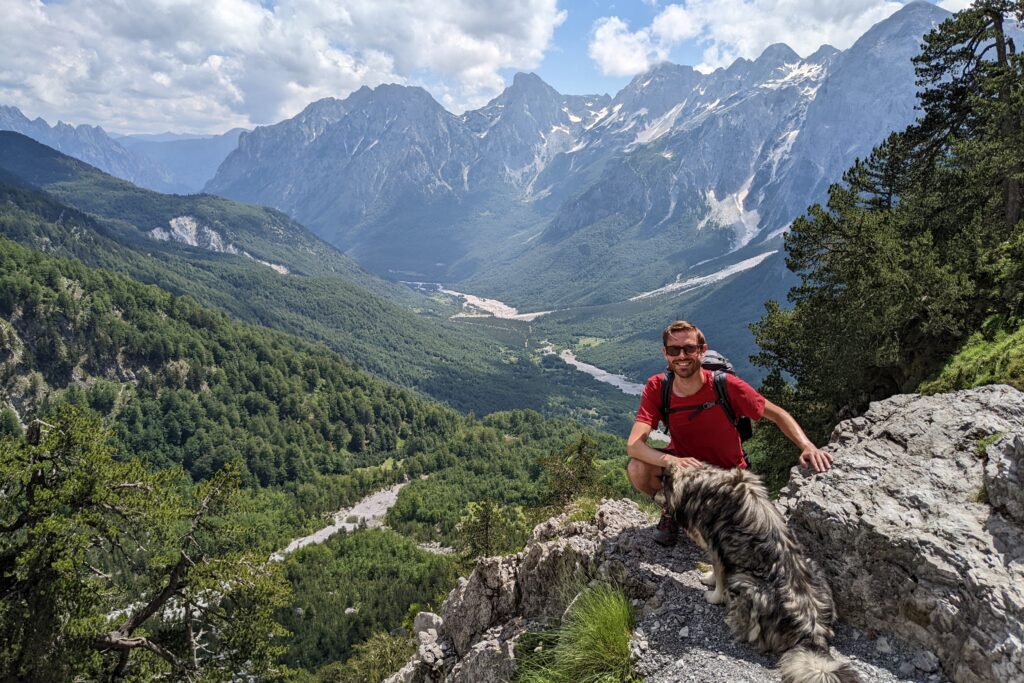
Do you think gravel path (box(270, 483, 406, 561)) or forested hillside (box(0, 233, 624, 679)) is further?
gravel path (box(270, 483, 406, 561))

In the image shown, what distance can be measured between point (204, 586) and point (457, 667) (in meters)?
12.4

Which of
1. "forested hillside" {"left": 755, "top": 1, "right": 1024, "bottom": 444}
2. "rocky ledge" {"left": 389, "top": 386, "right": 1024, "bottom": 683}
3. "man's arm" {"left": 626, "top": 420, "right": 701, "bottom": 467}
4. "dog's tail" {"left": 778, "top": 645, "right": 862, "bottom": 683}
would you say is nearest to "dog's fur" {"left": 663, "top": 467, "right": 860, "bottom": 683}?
"dog's tail" {"left": 778, "top": 645, "right": 862, "bottom": 683}

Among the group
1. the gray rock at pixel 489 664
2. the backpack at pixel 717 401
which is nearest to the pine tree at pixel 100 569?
the gray rock at pixel 489 664

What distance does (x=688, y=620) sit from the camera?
23.1 ft

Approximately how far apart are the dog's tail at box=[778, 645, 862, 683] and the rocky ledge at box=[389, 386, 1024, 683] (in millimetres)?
310

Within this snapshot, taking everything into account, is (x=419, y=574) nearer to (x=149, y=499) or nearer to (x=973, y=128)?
(x=149, y=499)

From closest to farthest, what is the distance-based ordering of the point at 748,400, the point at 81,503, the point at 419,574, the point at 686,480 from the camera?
the point at 686,480 → the point at 748,400 → the point at 81,503 → the point at 419,574

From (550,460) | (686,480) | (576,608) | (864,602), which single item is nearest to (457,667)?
(576,608)

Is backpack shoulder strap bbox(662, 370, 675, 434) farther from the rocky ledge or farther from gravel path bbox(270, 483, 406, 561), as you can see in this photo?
gravel path bbox(270, 483, 406, 561)

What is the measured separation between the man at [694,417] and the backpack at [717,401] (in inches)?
1.2

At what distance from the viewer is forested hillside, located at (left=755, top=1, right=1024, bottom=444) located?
19141mm

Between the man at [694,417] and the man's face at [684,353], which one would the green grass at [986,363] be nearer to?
the man at [694,417]

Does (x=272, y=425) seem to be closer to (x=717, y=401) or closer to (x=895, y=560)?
(x=717, y=401)

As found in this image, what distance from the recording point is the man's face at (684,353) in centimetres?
759
